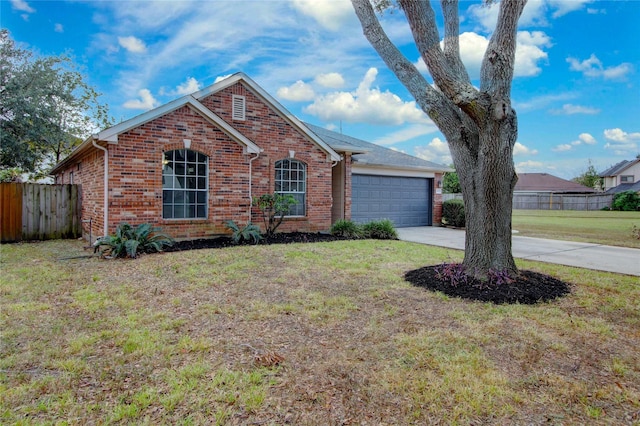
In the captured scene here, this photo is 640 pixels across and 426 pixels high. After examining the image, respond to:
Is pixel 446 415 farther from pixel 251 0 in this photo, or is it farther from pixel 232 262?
pixel 251 0

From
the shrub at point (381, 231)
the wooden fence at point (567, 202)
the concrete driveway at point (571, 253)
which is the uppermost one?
the wooden fence at point (567, 202)

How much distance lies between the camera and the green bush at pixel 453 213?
16.0m

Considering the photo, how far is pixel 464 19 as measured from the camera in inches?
275

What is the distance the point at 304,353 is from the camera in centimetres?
335

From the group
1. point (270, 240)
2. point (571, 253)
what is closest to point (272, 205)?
point (270, 240)

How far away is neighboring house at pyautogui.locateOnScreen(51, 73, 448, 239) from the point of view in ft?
29.0

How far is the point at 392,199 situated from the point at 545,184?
115 feet

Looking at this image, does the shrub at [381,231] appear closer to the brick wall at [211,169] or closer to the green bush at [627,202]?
the brick wall at [211,169]

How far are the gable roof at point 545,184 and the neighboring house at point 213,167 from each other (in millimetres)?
34533

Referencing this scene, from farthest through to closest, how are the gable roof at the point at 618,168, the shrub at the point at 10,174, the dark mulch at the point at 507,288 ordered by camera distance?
the gable roof at the point at 618,168, the shrub at the point at 10,174, the dark mulch at the point at 507,288

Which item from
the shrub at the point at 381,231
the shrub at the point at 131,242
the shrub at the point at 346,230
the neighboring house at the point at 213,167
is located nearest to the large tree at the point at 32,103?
the neighboring house at the point at 213,167

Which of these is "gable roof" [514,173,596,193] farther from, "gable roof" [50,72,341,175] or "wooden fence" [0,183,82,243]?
"wooden fence" [0,183,82,243]

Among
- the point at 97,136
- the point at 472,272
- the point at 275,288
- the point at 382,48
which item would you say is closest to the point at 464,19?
the point at 382,48

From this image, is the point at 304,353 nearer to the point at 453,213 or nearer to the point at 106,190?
the point at 106,190
